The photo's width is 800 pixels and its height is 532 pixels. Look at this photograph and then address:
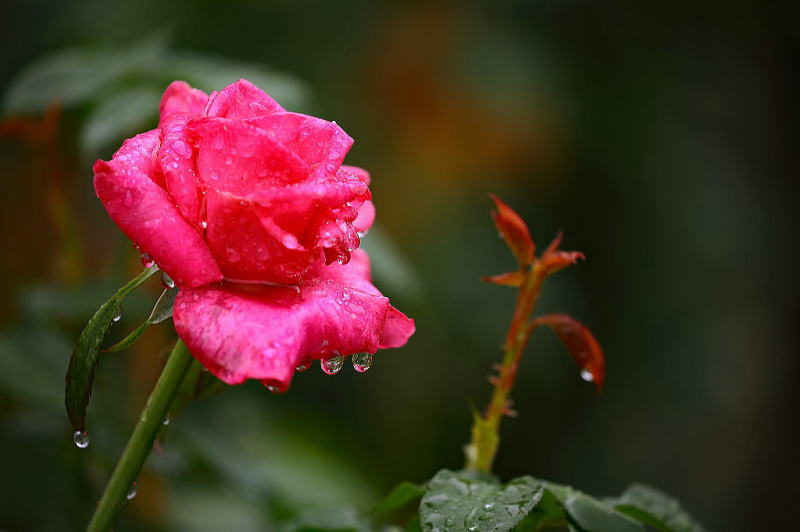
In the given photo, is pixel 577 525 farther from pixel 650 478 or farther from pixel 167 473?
pixel 650 478

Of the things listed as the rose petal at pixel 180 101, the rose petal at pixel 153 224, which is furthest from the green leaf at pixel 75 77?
the rose petal at pixel 153 224

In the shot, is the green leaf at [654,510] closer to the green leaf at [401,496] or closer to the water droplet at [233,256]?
the green leaf at [401,496]

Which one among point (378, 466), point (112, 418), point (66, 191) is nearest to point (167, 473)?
point (112, 418)

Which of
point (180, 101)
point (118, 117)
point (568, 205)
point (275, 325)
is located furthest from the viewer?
point (568, 205)

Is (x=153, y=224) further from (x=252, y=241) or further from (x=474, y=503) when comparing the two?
(x=474, y=503)

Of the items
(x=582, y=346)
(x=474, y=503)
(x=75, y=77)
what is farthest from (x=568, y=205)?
(x=474, y=503)

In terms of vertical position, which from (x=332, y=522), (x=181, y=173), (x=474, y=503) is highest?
(x=181, y=173)

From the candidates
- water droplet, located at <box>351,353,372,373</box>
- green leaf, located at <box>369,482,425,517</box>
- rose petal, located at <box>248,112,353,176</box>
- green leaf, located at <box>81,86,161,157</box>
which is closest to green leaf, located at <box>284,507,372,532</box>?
green leaf, located at <box>369,482,425,517</box>

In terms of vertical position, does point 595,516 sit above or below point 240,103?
below
